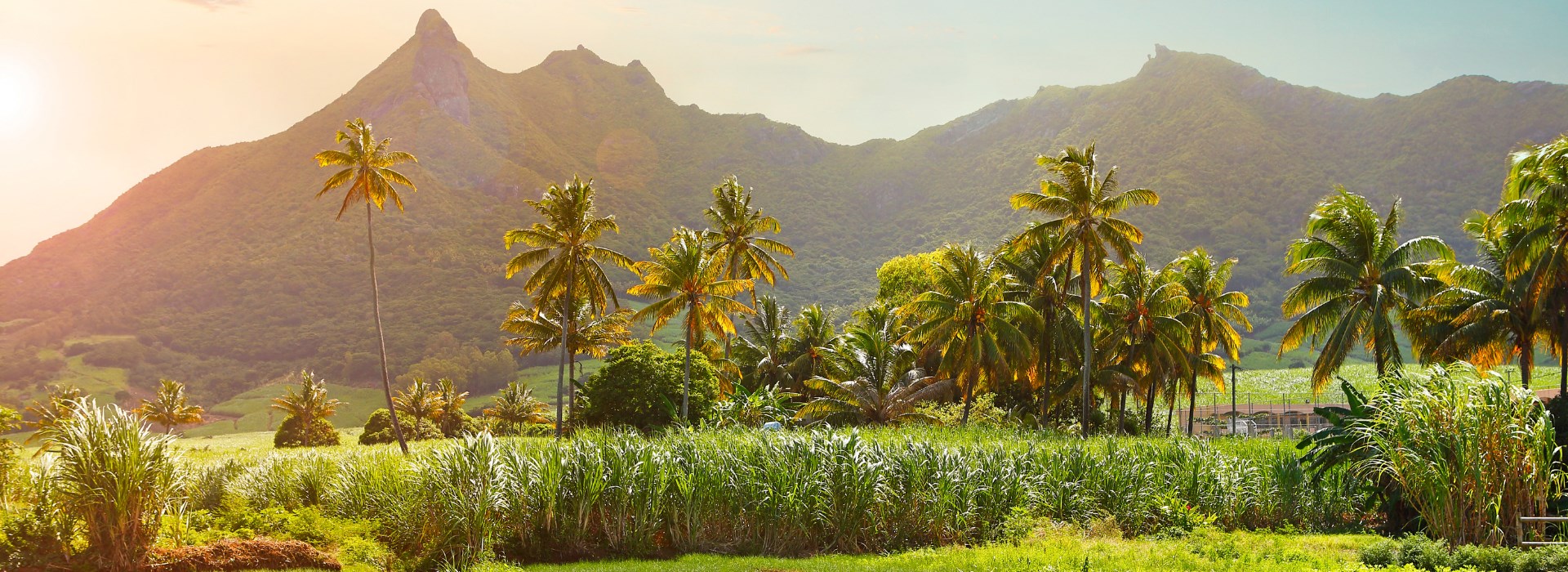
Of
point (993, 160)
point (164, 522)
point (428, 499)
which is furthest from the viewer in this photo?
point (993, 160)

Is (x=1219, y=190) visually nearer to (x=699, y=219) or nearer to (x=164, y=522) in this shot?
(x=699, y=219)

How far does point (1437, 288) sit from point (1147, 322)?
11.5 m

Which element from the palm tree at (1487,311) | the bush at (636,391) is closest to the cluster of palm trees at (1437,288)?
the palm tree at (1487,311)

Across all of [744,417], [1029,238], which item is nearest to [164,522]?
[744,417]

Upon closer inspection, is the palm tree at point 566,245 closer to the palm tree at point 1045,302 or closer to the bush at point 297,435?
the palm tree at point 1045,302

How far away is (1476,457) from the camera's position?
13.3 meters

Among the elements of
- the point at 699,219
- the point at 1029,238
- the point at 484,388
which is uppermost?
the point at 699,219

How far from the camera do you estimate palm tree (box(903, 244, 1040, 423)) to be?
40562mm

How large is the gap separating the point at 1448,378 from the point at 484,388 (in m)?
121

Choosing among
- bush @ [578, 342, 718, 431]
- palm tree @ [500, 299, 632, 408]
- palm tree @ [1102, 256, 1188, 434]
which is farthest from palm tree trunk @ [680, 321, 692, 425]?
palm tree @ [1102, 256, 1188, 434]

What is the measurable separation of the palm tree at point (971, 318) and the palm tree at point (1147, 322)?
528 cm

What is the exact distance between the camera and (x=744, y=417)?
37.1 metres

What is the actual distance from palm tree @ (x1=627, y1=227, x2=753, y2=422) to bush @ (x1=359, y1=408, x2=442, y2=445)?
2405cm

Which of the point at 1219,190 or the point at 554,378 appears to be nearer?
the point at 554,378
